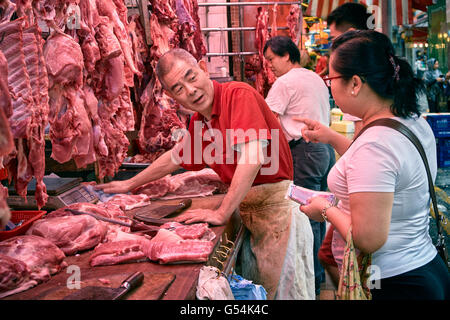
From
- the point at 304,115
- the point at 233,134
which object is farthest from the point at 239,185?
the point at 304,115

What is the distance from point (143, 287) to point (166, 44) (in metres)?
3.17

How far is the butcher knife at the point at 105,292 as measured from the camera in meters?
1.92

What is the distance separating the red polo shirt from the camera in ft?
10.1

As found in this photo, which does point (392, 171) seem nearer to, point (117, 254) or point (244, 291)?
point (244, 291)

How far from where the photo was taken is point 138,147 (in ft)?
16.6

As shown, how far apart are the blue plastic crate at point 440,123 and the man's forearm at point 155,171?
5.83m

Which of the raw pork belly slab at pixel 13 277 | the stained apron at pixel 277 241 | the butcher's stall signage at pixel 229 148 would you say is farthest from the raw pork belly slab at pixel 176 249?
the stained apron at pixel 277 241

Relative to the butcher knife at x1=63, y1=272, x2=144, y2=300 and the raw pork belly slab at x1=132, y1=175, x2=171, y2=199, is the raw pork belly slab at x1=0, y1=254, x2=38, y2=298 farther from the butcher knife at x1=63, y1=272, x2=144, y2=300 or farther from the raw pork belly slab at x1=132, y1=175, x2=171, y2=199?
the raw pork belly slab at x1=132, y1=175, x2=171, y2=199

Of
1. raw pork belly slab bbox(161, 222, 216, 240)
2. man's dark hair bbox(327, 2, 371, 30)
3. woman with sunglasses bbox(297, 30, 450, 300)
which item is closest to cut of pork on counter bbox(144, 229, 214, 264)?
raw pork belly slab bbox(161, 222, 216, 240)

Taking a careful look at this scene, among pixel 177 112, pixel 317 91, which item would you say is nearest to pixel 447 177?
pixel 317 91

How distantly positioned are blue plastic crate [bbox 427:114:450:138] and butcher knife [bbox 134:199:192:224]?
5999 mm

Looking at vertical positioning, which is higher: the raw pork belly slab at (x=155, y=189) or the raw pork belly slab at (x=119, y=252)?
the raw pork belly slab at (x=155, y=189)

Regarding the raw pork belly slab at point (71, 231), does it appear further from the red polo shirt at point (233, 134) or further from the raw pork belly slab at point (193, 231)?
the red polo shirt at point (233, 134)
